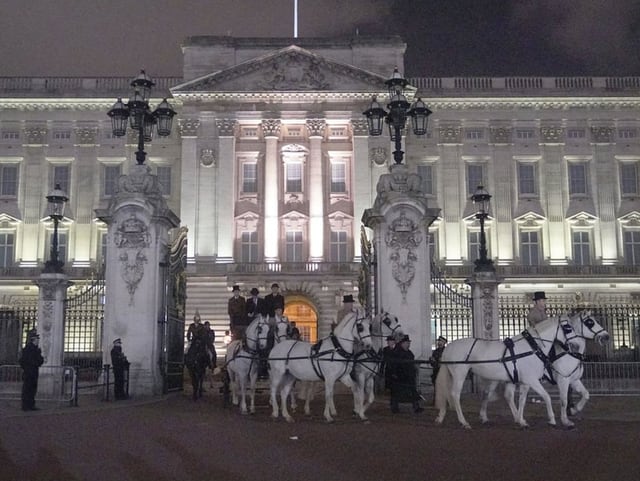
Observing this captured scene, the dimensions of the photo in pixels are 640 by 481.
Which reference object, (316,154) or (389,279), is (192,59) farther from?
(389,279)

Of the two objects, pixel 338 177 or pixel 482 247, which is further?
pixel 338 177

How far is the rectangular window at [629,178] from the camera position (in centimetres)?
5322

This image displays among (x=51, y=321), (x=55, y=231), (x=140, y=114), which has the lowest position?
(x=51, y=321)

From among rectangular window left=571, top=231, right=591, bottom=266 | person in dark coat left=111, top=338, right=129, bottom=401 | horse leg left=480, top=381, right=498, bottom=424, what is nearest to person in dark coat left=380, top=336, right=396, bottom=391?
horse leg left=480, top=381, right=498, bottom=424

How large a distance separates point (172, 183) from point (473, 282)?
120 ft

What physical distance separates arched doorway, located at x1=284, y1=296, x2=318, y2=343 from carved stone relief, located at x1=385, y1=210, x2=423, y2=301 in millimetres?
32356

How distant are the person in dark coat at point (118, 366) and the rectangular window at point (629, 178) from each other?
43.3 m

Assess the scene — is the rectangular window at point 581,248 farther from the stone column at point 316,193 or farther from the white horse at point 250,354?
the white horse at point 250,354

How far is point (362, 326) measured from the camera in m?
13.6

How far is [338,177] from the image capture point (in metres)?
52.2

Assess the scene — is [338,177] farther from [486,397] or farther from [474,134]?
[486,397]

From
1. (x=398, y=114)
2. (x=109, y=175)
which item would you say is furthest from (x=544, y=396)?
(x=109, y=175)

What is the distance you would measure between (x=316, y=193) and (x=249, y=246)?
5.31 m

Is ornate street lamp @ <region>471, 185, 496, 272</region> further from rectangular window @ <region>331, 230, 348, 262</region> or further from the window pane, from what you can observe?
the window pane
